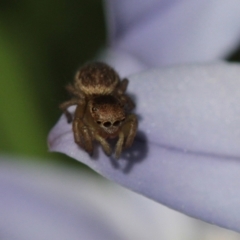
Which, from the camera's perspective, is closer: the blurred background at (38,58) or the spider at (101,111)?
the spider at (101,111)

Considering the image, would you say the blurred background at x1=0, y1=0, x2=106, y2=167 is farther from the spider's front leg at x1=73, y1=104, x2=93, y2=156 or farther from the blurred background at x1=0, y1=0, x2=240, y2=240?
the spider's front leg at x1=73, y1=104, x2=93, y2=156

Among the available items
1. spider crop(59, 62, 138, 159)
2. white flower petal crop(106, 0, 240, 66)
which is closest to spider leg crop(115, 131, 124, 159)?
spider crop(59, 62, 138, 159)

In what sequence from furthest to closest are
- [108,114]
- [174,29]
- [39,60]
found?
[39,60], [174,29], [108,114]

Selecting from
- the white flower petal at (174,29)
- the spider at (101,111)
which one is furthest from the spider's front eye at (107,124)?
the white flower petal at (174,29)

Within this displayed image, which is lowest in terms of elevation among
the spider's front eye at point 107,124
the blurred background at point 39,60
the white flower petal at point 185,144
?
the blurred background at point 39,60

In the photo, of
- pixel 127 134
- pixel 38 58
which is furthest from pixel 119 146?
pixel 38 58

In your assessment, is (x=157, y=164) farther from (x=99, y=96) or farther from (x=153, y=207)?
(x=153, y=207)

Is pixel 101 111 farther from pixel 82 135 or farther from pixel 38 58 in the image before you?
pixel 38 58

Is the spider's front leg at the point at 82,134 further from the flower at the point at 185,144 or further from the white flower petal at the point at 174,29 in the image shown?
the white flower petal at the point at 174,29
